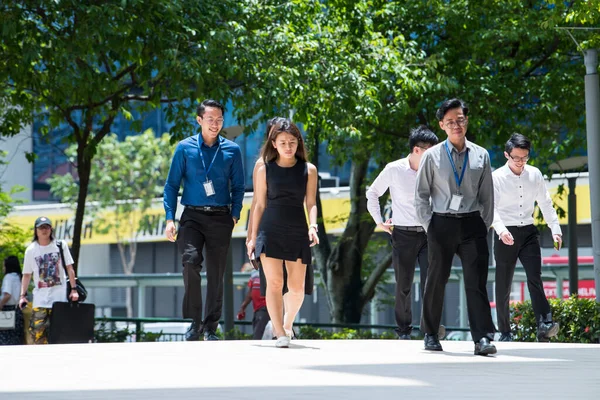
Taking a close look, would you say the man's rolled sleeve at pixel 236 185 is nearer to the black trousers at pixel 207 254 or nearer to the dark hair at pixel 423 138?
the black trousers at pixel 207 254

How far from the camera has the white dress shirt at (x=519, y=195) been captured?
12406mm

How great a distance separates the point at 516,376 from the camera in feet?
25.6

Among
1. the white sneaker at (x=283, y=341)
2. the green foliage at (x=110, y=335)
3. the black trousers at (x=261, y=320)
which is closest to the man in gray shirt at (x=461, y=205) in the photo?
the white sneaker at (x=283, y=341)

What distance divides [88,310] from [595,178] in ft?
20.4

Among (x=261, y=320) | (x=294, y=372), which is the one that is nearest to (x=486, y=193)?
(x=294, y=372)

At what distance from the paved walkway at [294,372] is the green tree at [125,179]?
33786 mm

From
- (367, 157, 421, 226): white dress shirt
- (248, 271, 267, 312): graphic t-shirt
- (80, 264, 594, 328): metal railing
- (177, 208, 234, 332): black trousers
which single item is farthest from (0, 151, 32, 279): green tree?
(367, 157, 421, 226): white dress shirt

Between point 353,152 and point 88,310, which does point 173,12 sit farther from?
point 353,152

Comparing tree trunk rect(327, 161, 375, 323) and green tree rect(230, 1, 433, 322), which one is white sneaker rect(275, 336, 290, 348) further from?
tree trunk rect(327, 161, 375, 323)

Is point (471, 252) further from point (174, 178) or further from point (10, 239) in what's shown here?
point (10, 239)

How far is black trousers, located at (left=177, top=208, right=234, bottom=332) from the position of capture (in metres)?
11.3

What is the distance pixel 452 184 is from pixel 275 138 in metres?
1.58

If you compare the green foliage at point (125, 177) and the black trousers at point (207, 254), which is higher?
the green foliage at point (125, 177)

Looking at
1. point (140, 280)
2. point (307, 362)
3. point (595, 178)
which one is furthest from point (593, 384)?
point (140, 280)
